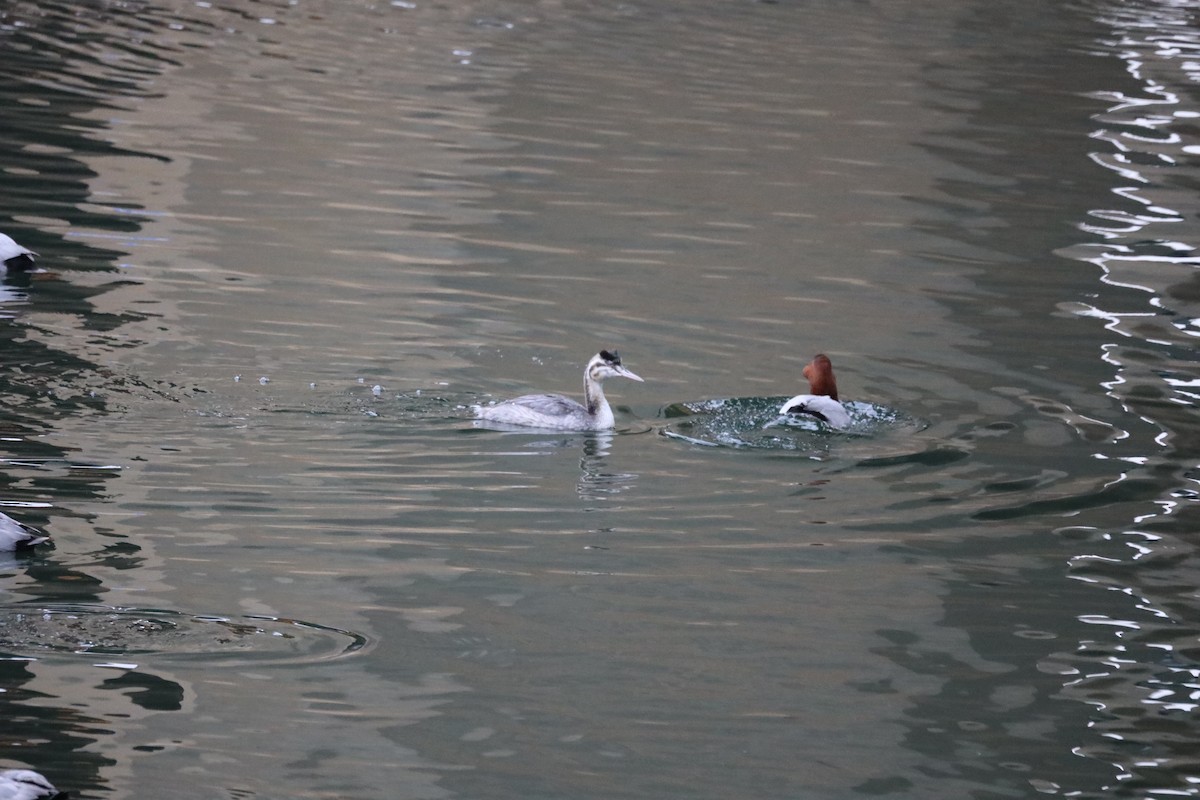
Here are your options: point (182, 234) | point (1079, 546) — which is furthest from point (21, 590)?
point (182, 234)

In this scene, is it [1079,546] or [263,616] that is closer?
[263,616]

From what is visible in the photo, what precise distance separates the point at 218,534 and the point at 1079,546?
474 centimetres

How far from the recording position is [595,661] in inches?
318

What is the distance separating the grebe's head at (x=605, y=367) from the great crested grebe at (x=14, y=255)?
17.4 feet

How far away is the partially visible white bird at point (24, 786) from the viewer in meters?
5.92

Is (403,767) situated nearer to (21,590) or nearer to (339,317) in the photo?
(21,590)

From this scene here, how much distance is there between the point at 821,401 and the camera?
11.8 m

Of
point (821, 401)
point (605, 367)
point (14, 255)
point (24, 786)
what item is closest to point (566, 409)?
point (605, 367)

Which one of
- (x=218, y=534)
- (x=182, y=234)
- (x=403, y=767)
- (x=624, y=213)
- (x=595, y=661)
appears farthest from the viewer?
(x=624, y=213)

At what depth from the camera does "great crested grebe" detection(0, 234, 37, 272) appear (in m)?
14.2

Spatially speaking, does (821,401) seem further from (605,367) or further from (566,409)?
(566,409)

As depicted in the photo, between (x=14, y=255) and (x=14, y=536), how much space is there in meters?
6.34

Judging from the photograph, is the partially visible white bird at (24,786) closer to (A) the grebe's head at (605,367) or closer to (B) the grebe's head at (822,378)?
(A) the grebe's head at (605,367)

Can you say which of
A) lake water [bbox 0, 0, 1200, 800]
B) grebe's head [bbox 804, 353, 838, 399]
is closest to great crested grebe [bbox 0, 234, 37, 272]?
lake water [bbox 0, 0, 1200, 800]
